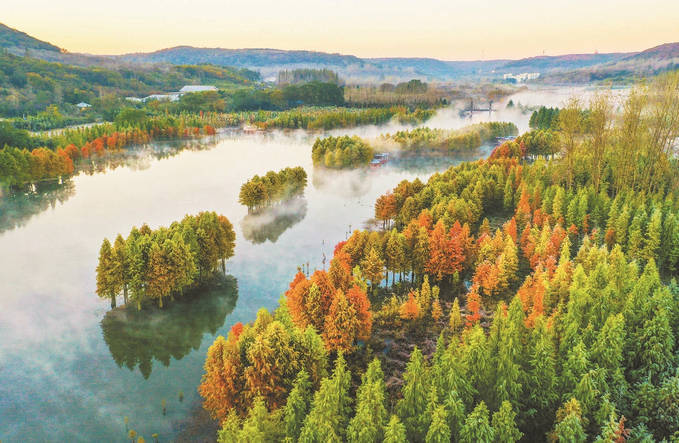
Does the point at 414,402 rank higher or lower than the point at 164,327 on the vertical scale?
higher

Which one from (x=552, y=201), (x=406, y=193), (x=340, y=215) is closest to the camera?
(x=552, y=201)

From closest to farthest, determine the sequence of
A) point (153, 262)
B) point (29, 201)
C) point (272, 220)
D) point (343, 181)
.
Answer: point (153, 262)
point (272, 220)
point (29, 201)
point (343, 181)

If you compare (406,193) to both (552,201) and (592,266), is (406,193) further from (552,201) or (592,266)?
(592,266)

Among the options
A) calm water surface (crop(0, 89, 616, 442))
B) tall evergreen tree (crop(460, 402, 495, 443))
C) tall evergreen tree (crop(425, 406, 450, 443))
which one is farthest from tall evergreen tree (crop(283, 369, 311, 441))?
calm water surface (crop(0, 89, 616, 442))

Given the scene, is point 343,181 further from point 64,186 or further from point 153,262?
point 153,262

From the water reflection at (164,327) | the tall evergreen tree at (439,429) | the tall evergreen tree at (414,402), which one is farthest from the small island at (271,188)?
the tall evergreen tree at (439,429)

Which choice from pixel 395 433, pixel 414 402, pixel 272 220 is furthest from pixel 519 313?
pixel 272 220

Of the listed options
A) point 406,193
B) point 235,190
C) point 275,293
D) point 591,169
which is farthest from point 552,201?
point 235,190
